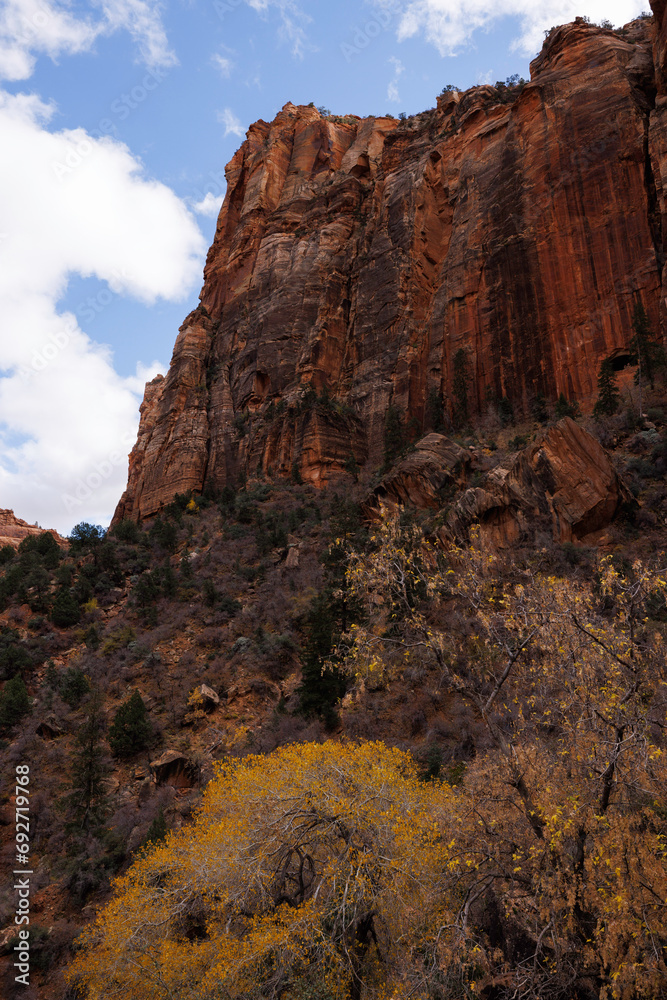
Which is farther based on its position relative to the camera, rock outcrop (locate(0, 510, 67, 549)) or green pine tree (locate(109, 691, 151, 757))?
rock outcrop (locate(0, 510, 67, 549))

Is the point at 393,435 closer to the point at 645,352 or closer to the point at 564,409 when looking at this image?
the point at 564,409

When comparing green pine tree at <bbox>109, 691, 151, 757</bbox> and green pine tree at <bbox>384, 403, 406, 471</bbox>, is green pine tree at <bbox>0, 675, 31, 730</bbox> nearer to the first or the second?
green pine tree at <bbox>109, 691, 151, 757</bbox>

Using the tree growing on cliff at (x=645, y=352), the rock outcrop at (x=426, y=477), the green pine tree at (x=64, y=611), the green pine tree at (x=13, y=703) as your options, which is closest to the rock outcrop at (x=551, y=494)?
the rock outcrop at (x=426, y=477)

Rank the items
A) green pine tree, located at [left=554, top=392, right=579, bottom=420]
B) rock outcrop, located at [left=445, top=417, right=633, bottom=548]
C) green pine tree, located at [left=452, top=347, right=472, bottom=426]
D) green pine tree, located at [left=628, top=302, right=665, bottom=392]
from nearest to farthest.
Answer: rock outcrop, located at [left=445, top=417, right=633, bottom=548], green pine tree, located at [left=628, top=302, right=665, bottom=392], green pine tree, located at [left=554, top=392, right=579, bottom=420], green pine tree, located at [left=452, top=347, right=472, bottom=426]

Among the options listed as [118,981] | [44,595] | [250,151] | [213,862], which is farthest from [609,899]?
[250,151]

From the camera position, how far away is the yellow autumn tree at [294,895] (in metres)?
9.42

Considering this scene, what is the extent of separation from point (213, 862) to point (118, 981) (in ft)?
11.2

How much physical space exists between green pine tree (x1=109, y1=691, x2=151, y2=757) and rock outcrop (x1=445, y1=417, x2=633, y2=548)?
51.7 ft

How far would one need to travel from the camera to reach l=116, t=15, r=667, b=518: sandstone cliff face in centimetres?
3775

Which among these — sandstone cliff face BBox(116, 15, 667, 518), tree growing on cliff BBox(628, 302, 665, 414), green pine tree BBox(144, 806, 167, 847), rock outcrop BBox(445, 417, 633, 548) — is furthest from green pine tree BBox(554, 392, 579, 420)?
green pine tree BBox(144, 806, 167, 847)

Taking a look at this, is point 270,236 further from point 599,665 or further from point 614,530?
point 599,665

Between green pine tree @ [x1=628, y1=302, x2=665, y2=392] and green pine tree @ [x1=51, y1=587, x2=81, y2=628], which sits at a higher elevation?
green pine tree @ [x1=628, y1=302, x2=665, y2=392]

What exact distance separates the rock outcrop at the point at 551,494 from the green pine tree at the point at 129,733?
51.7ft

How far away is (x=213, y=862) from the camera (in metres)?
11.2
